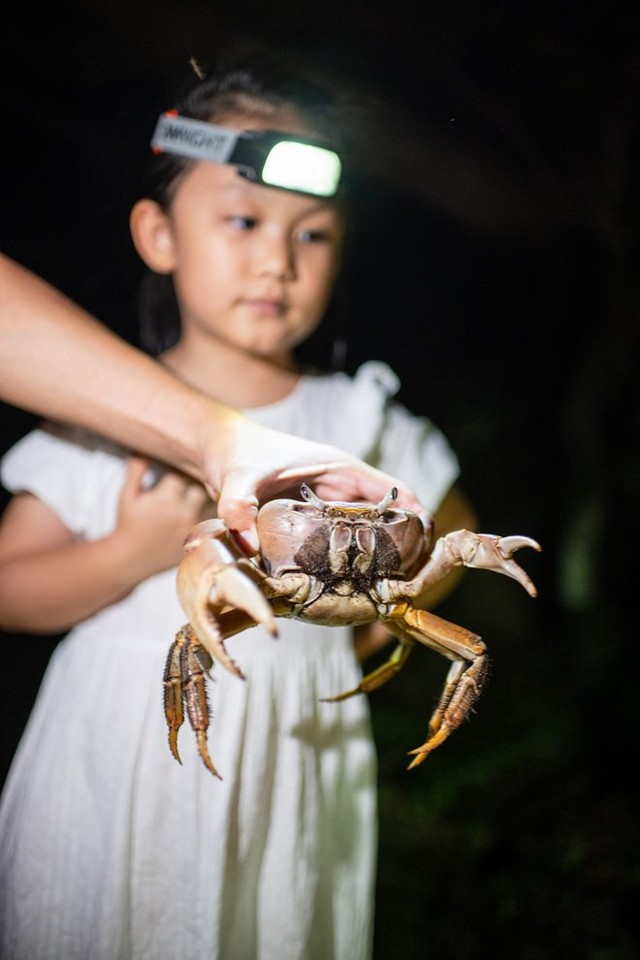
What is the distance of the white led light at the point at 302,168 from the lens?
984 millimetres

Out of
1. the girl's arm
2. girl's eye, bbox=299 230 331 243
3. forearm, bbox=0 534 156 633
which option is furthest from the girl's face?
forearm, bbox=0 534 156 633

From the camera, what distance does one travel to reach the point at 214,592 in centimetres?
70

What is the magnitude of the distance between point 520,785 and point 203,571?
158 cm

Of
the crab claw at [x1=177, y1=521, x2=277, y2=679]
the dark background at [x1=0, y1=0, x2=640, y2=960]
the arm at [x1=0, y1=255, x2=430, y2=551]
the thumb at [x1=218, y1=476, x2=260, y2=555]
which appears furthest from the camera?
the dark background at [x1=0, y1=0, x2=640, y2=960]

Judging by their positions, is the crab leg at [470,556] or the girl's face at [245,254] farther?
the girl's face at [245,254]

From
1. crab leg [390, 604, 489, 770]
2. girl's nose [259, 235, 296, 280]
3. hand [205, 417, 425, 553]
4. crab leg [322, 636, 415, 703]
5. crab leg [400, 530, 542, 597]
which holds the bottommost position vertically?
crab leg [322, 636, 415, 703]

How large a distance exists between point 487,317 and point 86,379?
1134mm

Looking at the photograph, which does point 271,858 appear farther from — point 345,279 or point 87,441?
point 345,279

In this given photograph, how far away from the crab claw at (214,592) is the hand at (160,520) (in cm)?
29

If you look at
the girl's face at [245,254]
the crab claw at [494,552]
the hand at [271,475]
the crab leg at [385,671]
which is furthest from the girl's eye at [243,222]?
the crab leg at [385,671]

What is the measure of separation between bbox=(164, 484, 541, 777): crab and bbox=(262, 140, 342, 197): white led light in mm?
455

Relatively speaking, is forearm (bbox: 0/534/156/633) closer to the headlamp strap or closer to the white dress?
the white dress

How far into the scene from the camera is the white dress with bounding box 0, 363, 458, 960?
0.96m

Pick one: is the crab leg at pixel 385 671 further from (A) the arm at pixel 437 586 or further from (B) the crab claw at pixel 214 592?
(B) the crab claw at pixel 214 592
